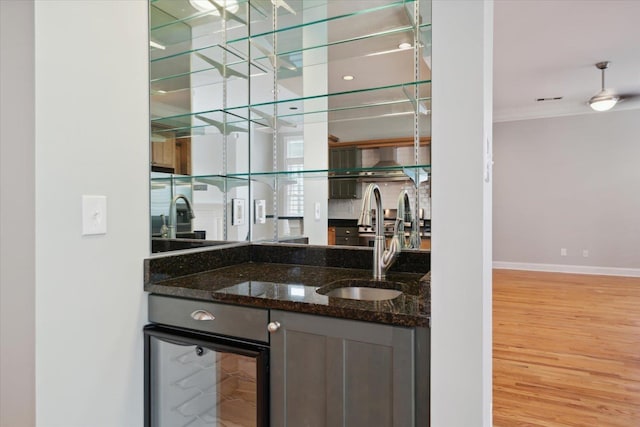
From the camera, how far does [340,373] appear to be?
110 cm

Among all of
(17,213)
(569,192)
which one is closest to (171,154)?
(17,213)

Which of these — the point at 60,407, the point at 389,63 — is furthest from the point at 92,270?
the point at 389,63

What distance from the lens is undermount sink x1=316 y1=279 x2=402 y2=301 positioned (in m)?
1.47

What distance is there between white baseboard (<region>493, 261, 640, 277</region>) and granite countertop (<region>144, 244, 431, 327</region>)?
5.95 meters

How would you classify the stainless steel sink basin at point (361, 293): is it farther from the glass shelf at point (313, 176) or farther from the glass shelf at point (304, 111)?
the glass shelf at point (304, 111)

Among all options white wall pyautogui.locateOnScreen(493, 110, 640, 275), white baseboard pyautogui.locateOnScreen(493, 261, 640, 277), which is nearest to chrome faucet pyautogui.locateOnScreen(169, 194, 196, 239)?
white wall pyautogui.locateOnScreen(493, 110, 640, 275)

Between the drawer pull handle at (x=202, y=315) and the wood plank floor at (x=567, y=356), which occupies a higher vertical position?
the drawer pull handle at (x=202, y=315)

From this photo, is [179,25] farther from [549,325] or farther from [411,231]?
[549,325]

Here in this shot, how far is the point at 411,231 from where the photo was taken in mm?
1727

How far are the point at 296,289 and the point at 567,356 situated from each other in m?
2.74

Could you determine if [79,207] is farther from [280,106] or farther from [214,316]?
[280,106]

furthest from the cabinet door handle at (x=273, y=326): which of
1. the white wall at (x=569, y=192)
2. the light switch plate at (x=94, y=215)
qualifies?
the white wall at (x=569, y=192)

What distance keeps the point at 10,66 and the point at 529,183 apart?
7061 mm

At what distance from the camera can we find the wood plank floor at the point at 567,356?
2.19m
